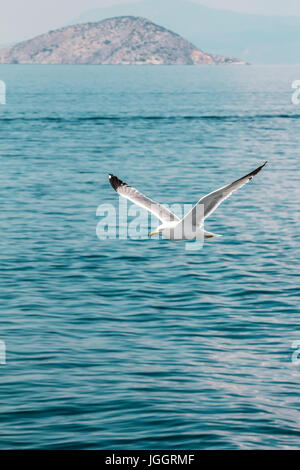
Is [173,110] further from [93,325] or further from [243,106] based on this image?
[93,325]

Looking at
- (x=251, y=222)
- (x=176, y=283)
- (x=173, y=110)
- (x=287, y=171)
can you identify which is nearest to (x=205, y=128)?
(x=173, y=110)

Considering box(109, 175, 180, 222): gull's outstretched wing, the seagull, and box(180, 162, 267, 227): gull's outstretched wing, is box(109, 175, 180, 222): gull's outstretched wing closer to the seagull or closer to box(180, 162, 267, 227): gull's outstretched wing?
the seagull

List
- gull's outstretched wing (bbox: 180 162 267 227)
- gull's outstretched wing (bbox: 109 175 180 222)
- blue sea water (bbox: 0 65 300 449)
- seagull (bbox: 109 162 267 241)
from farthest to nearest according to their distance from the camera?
gull's outstretched wing (bbox: 109 175 180 222), seagull (bbox: 109 162 267 241), gull's outstretched wing (bbox: 180 162 267 227), blue sea water (bbox: 0 65 300 449)

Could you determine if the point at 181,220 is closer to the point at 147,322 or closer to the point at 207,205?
the point at 207,205

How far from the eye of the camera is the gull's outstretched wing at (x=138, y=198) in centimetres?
2239

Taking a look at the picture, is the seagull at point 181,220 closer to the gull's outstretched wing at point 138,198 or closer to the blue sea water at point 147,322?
the gull's outstretched wing at point 138,198

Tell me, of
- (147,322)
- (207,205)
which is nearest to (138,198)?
(207,205)

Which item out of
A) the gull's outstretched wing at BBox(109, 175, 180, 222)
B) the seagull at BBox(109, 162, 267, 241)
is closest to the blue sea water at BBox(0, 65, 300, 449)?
the seagull at BBox(109, 162, 267, 241)

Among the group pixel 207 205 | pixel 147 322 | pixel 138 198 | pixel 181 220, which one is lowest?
pixel 147 322

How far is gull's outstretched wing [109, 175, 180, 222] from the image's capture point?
22391 mm

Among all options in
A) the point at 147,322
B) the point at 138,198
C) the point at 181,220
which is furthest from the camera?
the point at 147,322

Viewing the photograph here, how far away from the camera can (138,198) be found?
75.3 ft

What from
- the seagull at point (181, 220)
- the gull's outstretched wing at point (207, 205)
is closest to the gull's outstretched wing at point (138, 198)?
the seagull at point (181, 220)
